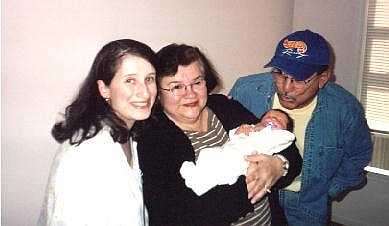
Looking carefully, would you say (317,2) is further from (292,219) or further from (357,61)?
(292,219)

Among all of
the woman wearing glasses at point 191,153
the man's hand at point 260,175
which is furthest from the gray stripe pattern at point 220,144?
the man's hand at point 260,175

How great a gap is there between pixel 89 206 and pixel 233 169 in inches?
21.5

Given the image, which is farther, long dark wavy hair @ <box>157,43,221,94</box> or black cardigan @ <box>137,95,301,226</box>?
long dark wavy hair @ <box>157,43,221,94</box>

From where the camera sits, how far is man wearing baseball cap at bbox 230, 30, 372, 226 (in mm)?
1958

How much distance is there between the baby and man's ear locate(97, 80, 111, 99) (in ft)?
1.32

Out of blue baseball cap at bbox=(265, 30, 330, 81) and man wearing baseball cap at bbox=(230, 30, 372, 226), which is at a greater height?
blue baseball cap at bbox=(265, 30, 330, 81)

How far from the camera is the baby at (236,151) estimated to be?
137cm

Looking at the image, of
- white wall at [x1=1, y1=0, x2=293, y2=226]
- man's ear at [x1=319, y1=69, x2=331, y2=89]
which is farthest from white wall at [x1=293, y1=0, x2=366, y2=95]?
white wall at [x1=1, y1=0, x2=293, y2=226]

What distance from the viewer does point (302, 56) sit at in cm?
191

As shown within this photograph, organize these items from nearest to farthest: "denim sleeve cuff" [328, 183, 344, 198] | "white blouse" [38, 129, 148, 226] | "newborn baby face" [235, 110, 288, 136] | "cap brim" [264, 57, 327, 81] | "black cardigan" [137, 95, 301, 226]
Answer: "white blouse" [38, 129, 148, 226]
"black cardigan" [137, 95, 301, 226]
"newborn baby face" [235, 110, 288, 136]
"cap brim" [264, 57, 327, 81]
"denim sleeve cuff" [328, 183, 344, 198]

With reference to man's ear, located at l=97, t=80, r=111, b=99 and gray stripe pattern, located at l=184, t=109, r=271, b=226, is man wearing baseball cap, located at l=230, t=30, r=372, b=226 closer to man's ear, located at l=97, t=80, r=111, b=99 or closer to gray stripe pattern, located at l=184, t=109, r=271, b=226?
gray stripe pattern, located at l=184, t=109, r=271, b=226

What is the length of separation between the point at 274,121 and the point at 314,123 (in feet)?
1.47

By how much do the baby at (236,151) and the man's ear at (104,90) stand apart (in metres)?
0.40

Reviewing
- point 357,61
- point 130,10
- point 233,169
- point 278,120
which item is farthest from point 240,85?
point 357,61
